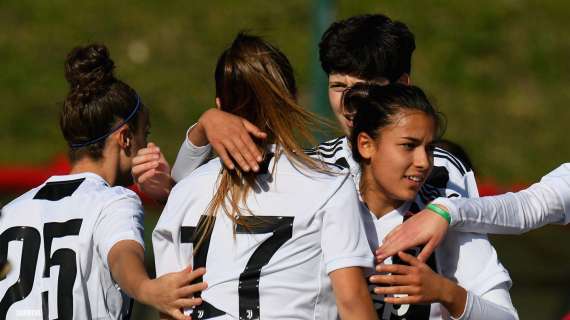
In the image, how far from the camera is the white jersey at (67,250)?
3387mm

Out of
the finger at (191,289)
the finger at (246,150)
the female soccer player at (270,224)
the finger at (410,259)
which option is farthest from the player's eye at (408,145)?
the finger at (191,289)

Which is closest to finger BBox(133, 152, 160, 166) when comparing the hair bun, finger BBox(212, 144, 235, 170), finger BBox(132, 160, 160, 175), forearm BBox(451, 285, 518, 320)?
finger BBox(132, 160, 160, 175)

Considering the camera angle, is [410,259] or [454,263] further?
[454,263]

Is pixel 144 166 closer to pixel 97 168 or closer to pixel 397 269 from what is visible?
pixel 97 168

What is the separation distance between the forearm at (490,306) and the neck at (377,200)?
0.37 metres

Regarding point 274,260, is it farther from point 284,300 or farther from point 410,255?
point 410,255

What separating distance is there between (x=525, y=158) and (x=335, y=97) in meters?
7.63

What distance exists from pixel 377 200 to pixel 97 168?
972 mm

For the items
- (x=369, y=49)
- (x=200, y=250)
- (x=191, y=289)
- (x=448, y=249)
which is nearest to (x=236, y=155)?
(x=200, y=250)

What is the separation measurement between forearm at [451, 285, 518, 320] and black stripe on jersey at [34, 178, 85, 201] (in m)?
1.31

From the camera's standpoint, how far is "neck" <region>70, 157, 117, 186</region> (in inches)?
142

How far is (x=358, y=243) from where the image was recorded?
3021 mm

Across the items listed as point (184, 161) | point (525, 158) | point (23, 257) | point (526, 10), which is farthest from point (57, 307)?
point (526, 10)

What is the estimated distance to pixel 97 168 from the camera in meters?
3.61
